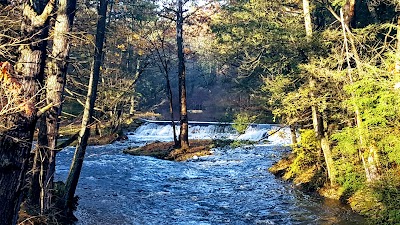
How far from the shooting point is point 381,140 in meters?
8.86

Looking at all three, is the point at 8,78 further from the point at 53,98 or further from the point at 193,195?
the point at 193,195

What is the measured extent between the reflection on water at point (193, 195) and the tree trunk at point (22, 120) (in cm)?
366

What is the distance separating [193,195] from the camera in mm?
12258

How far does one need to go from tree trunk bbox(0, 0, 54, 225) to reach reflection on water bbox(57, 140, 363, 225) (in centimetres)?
366

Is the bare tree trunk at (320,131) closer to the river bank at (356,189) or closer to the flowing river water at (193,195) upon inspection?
the river bank at (356,189)

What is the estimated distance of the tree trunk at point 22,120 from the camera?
424 centimetres

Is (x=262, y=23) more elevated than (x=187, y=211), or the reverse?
(x=262, y=23)

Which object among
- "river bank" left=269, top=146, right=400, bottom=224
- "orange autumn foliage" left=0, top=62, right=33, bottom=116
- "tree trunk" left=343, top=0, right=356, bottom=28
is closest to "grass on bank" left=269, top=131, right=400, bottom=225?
"river bank" left=269, top=146, right=400, bottom=224

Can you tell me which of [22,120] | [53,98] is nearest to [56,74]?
[53,98]

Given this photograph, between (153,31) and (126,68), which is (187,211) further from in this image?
(126,68)

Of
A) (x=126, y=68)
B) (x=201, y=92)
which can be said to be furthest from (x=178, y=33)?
(x=201, y=92)

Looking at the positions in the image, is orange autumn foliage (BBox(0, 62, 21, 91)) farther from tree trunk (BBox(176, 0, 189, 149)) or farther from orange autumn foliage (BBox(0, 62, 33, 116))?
tree trunk (BBox(176, 0, 189, 149))

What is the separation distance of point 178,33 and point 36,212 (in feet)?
54.3

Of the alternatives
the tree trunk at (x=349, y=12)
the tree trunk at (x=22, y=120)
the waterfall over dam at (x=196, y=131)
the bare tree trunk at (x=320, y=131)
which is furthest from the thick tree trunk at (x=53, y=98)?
the waterfall over dam at (x=196, y=131)
